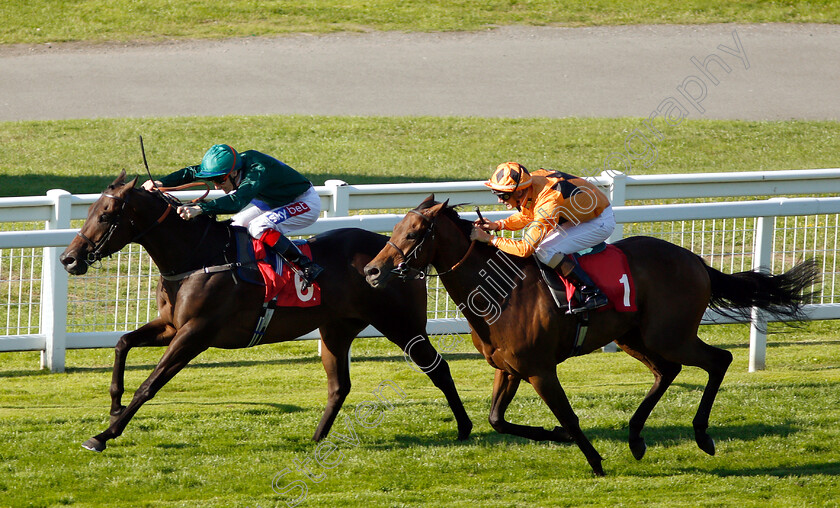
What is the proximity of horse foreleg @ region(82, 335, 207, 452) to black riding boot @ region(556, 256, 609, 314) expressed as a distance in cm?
201

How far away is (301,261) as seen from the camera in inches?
233

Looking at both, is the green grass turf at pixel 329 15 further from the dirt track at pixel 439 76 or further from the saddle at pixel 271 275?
the saddle at pixel 271 275

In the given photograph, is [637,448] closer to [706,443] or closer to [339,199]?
[706,443]

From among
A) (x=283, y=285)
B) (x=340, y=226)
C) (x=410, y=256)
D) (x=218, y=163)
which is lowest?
(x=283, y=285)

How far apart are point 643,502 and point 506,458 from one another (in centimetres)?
87

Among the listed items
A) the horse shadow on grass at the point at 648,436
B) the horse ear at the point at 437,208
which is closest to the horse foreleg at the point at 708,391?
the horse shadow on grass at the point at 648,436

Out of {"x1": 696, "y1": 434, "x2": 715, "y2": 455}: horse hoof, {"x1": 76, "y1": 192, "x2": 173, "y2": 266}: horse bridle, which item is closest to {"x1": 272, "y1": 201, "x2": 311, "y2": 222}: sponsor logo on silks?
{"x1": 76, "y1": 192, "x2": 173, "y2": 266}: horse bridle

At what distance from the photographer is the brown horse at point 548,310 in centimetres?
523

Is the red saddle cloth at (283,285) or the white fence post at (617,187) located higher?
the white fence post at (617,187)

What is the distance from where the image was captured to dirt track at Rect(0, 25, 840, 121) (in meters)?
13.5

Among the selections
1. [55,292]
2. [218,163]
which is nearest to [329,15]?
[55,292]

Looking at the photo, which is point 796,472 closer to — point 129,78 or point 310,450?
point 310,450

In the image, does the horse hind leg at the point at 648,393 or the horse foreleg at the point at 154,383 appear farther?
the horse hind leg at the point at 648,393

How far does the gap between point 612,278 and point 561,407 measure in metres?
0.73
